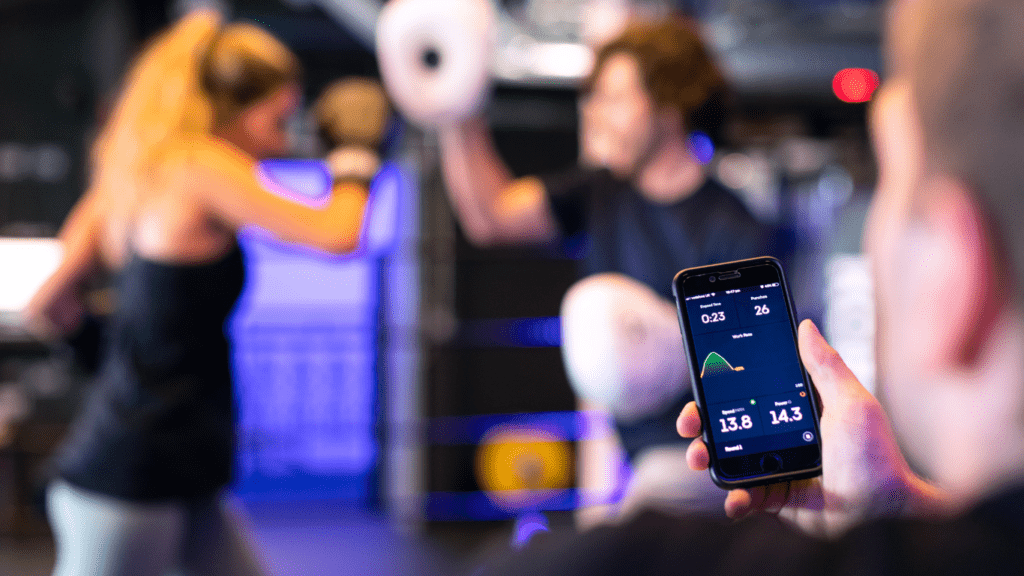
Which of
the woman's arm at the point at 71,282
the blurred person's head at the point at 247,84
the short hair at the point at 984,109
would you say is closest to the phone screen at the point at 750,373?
the short hair at the point at 984,109

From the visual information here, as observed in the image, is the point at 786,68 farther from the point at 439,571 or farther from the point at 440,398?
the point at 439,571

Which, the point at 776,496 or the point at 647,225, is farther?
the point at 647,225

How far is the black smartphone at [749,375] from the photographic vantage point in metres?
0.48

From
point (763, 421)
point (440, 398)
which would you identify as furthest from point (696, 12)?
point (763, 421)

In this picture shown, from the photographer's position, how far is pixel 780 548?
0.41 m

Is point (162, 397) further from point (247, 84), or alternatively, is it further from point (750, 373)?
point (750, 373)

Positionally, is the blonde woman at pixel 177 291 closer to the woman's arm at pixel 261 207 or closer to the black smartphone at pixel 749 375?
the woman's arm at pixel 261 207

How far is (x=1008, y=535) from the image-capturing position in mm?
383

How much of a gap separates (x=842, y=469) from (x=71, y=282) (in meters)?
1.50

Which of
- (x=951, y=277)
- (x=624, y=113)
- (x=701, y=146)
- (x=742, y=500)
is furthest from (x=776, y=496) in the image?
(x=701, y=146)

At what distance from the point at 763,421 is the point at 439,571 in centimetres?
286

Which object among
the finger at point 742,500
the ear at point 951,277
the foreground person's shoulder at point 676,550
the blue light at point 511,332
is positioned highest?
the ear at point 951,277

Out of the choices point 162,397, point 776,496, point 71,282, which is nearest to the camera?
point 776,496

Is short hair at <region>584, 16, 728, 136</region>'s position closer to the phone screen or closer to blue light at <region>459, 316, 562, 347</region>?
the phone screen
